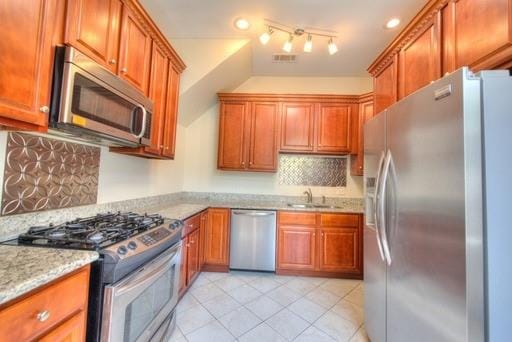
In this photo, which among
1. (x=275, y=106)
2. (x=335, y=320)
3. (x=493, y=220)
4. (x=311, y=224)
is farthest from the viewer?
(x=275, y=106)

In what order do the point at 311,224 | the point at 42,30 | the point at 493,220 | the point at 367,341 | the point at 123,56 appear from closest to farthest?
the point at 493,220 → the point at 42,30 → the point at 123,56 → the point at 367,341 → the point at 311,224

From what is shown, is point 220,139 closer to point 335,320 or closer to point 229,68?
point 229,68

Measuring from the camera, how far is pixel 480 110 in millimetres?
877

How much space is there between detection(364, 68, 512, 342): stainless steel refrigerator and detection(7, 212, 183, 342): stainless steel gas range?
4.67 ft

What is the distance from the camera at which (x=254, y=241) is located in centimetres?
303

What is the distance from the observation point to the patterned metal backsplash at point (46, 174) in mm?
1251

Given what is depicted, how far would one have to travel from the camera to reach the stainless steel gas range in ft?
3.54

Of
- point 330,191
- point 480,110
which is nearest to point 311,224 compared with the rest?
point 330,191

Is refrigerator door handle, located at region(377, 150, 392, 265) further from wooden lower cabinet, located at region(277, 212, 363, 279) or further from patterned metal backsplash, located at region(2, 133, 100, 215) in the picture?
patterned metal backsplash, located at region(2, 133, 100, 215)

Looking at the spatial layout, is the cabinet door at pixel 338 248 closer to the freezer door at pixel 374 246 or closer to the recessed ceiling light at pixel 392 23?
the freezer door at pixel 374 246

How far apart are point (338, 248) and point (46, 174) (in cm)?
297

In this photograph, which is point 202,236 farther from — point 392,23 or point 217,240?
point 392,23

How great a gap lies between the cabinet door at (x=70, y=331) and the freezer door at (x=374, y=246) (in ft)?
5.25

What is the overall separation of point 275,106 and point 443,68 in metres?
2.18
